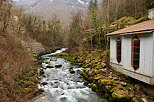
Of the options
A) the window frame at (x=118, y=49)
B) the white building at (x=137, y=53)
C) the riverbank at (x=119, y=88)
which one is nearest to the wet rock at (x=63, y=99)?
the riverbank at (x=119, y=88)

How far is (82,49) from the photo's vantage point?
86.4ft

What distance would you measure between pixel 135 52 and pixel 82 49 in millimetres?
17943

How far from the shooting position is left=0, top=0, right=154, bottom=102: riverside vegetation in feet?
26.3

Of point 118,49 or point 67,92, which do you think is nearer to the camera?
point 67,92

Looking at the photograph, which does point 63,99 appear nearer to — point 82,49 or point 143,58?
point 143,58

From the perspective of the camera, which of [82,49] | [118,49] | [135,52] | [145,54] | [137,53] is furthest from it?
[82,49]

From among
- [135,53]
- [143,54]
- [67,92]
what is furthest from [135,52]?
[67,92]

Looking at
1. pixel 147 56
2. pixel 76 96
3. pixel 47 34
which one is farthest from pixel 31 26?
pixel 147 56

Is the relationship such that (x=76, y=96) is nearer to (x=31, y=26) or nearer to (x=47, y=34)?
(x=31, y=26)

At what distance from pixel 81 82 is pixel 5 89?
7646 mm

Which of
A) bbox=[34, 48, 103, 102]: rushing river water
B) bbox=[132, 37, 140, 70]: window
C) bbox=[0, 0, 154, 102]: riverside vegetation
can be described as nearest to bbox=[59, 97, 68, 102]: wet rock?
bbox=[34, 48, 103, 102]: rushing river water

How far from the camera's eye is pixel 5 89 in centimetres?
602

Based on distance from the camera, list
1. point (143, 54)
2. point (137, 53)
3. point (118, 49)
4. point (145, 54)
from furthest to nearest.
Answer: point (118, 49) < point (137, 53) < point (143, 54) < point (145, 54)

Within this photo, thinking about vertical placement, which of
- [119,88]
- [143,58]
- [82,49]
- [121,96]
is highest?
[143,58]
